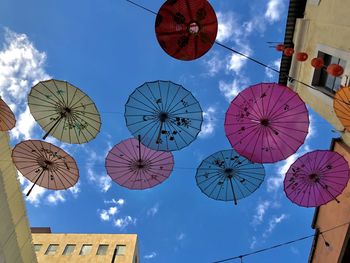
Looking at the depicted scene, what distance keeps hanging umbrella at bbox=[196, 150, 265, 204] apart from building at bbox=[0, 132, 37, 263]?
8.71 m

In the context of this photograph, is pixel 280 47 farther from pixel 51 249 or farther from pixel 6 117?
pixel 51 249

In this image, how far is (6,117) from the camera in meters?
11.7

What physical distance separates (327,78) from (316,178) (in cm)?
450

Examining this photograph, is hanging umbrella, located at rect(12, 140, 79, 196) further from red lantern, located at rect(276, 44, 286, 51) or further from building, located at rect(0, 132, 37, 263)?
red lantern, located at rect(276, 44, 286, 51)

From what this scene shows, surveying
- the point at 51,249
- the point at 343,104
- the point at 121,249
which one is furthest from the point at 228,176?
the point at 51,249

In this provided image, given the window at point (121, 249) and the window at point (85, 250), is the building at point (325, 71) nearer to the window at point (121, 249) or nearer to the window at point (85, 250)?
the window at point (121, 249)

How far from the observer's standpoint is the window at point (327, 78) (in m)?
12.4

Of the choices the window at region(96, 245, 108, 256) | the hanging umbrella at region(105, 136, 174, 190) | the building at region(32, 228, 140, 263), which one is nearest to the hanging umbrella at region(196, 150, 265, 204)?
the hanging umbrella at region(105, 136, 174, 190)

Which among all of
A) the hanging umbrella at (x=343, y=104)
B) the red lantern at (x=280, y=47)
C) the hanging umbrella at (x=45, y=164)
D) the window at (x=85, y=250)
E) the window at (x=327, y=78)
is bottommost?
the hanging umbrella at (x=343, y=104)

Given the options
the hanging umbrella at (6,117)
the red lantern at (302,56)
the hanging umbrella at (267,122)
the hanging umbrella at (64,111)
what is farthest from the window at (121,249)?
the red lantern at (302,56)

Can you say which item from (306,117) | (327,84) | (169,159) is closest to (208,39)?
(306,117)

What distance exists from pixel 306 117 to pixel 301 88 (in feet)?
20.9

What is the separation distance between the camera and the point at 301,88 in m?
15.6

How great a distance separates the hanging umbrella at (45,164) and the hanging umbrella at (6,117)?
778 millimetres
